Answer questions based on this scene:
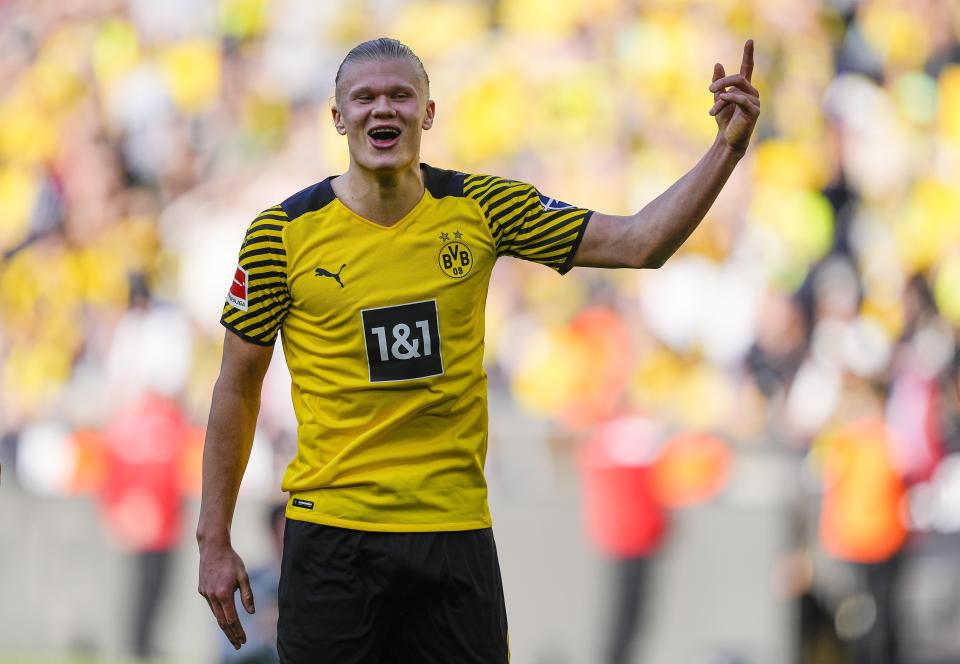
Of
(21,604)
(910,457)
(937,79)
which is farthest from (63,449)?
(937,79)

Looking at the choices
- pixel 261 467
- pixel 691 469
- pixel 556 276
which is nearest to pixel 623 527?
pixel 691 469

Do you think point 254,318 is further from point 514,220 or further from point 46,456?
point 46,456

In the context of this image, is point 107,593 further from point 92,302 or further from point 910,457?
point 910,457

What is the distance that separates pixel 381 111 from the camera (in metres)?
3.26

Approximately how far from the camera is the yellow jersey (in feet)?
10.9

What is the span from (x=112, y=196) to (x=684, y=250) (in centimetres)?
464

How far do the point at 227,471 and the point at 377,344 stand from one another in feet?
1.55

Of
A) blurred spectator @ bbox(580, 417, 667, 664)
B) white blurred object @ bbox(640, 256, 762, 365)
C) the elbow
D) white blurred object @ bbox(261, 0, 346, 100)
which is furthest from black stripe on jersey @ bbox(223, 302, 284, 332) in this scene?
white blurred object @ bbox(261, 0, 346, 100)

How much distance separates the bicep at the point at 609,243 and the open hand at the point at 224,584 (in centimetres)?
103

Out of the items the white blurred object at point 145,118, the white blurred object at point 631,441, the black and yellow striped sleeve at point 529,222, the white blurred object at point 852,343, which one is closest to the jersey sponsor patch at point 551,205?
the black and yellow striped sleeve at point 529,222

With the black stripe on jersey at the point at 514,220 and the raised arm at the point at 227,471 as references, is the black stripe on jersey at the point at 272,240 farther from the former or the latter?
the black stripe on jersey at the point at 514,220

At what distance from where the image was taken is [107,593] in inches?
325

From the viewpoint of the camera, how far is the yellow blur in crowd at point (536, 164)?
1003 centimetres

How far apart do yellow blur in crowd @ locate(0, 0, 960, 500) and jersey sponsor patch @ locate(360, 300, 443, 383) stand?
5370mm
